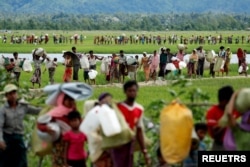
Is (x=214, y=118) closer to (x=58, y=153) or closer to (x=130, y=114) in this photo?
(x=130, y=114)

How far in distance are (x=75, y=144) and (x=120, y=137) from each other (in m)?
0.84

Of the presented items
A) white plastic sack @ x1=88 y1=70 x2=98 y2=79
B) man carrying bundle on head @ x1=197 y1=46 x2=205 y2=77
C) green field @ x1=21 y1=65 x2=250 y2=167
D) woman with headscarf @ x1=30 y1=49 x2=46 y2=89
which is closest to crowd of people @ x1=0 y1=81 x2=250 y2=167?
green field @ x1=21 y1=65 x2=250 y2=167

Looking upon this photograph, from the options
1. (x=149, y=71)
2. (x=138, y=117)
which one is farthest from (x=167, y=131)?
(x=149, y=71)

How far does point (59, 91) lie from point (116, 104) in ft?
2.77

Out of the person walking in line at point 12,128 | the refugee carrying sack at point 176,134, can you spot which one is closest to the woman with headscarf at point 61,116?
the person walking in line at point 12,128

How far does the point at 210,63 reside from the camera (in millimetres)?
30984

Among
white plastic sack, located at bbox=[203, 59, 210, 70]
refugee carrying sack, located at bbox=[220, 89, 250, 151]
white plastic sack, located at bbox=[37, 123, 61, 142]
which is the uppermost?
refugee carrying sack, located at bbox=[220, 89, 250, 151]

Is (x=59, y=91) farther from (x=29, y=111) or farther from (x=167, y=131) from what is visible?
(x=167, y=131)

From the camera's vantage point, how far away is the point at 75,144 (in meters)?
9.31

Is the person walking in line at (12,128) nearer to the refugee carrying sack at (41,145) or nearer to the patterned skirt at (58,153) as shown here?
the refugee carrying sack at (41,145)

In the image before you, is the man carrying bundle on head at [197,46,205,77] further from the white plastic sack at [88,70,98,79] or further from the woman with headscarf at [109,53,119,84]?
the white plastic sack at [88,70,98,79]

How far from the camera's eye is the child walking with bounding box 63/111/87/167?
9273 millimetres

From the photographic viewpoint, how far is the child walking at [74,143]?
9.27m

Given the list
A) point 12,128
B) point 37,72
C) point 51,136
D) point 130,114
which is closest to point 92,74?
point 37,72
